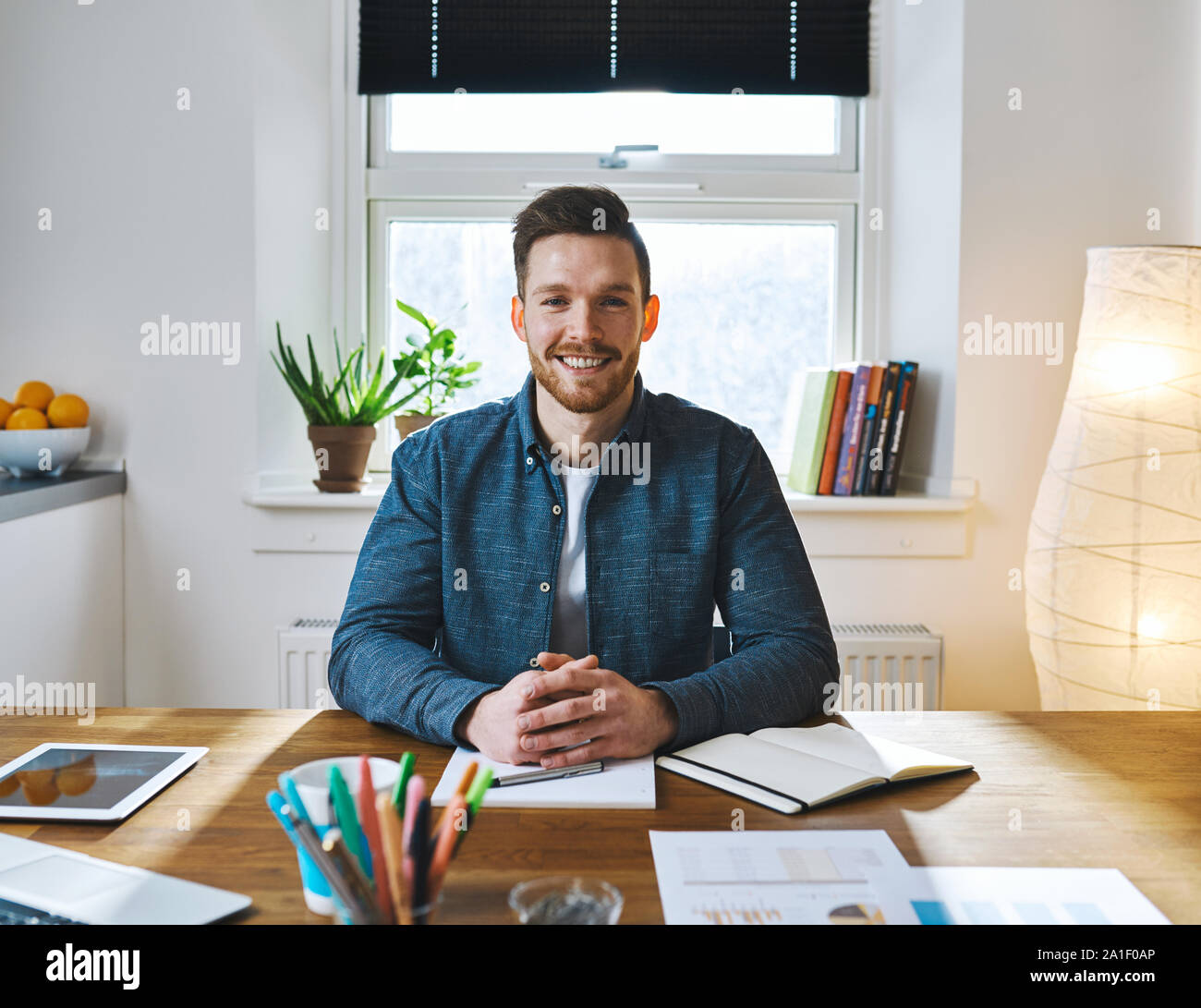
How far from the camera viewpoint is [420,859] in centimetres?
68

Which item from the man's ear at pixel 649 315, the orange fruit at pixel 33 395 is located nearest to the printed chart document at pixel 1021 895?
the man's ear at pixel 649 315

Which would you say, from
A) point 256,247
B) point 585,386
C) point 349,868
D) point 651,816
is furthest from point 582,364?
point 256,247

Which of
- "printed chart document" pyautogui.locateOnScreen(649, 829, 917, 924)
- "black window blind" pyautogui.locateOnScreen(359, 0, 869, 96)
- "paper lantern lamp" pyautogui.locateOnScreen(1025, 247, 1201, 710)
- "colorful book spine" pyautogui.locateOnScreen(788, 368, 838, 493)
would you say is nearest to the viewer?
"printed chart document" pyautogui.locateOnScreen(649, 829, 917, 924)

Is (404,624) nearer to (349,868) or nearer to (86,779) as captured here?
(86,779)

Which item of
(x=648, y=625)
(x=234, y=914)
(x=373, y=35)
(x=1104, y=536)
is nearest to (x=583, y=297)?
(x=648, y=625)

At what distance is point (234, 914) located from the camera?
2.49 ft

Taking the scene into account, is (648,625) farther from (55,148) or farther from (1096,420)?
(55,148)

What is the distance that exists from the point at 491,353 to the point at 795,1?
1.15m

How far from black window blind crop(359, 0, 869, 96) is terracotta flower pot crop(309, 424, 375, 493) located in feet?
2.91

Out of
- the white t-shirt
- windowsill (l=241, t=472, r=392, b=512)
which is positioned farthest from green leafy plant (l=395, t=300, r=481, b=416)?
the white t-shirt

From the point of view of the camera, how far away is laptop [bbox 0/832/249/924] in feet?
2.46

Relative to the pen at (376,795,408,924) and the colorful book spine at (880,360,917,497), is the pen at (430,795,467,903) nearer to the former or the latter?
the pen at (376,795,408,924)

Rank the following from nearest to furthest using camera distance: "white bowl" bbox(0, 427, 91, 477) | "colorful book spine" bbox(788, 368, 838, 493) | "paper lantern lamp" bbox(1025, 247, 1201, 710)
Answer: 1. "paper lantern lamp" bbox(1025, 247, 1201, 710)
2. "white bowl" bbox(0, 427, 91, 477)
3. "colorful book spine" bbox(788, 368, 838, 493)

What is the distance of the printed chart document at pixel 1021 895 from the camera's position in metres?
0.77
